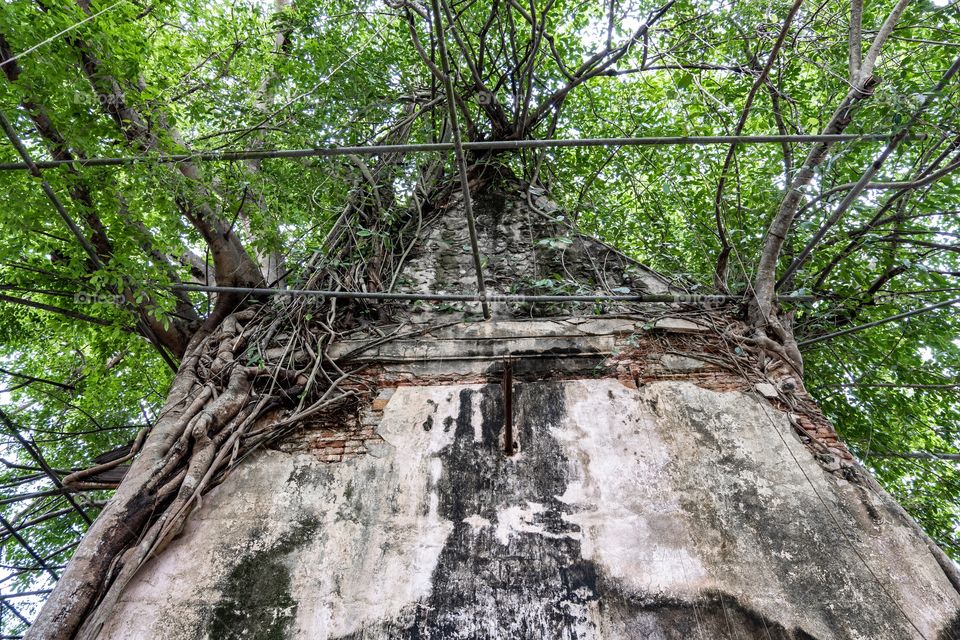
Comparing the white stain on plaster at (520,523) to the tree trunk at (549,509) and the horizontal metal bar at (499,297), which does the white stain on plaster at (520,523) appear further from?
the horizontal metal bar at (499,297)

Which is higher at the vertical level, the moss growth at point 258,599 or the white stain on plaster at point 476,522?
the moss growth at point 258,599

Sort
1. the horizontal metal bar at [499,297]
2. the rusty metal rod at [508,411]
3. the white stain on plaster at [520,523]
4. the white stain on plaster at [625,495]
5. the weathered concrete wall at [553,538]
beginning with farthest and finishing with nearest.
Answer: the horizontal metal bar at [499,297], the rusty metal rod at [508,411], the white stain on plaster at [520,523], the white stain on plaster at [625,495], the weathered concrete wall at [553,538]

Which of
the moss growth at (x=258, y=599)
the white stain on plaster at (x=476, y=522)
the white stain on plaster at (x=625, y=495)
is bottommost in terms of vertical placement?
the white stain on plaster at (x=625, y=495)

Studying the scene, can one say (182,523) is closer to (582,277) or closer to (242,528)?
(242,528)

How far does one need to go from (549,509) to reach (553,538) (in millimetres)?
151

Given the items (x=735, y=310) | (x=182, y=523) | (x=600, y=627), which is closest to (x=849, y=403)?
(x=735, y=310)

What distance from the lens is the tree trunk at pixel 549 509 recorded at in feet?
7.87

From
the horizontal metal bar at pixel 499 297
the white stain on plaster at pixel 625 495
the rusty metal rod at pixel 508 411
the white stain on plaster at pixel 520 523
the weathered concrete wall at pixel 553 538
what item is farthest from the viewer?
the horizontal metal bar at pixel 499 297

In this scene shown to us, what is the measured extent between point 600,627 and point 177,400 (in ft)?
8.61

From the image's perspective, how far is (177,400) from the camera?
3242 mm

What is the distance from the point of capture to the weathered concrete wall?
2.38m

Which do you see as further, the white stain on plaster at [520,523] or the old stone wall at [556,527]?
A: the white stain on plaster at [520,523]

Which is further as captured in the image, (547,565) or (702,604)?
(547,565)

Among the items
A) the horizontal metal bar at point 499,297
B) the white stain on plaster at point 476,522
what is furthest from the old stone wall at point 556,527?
the horizontal metal bar at point 499,297
